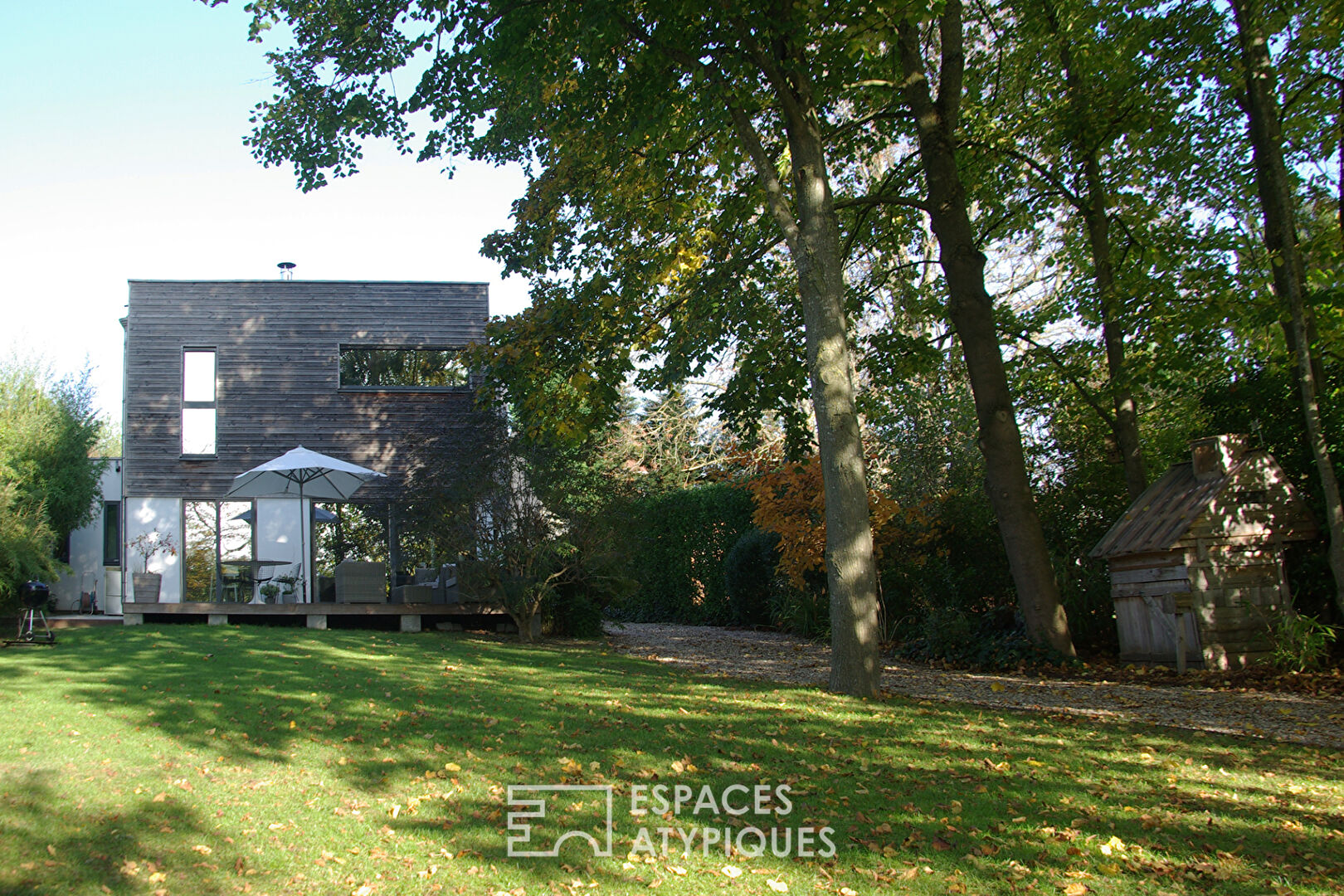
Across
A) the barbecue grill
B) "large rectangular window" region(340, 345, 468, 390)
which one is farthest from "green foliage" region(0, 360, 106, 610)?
the barbecue grill

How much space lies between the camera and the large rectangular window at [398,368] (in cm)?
2019

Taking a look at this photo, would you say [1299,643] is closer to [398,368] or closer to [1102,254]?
[1102,254]

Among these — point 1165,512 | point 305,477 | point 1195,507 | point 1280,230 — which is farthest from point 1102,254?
point 305,477

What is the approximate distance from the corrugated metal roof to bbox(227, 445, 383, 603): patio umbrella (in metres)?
12.1

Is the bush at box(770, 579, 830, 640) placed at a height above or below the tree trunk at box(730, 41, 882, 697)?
below

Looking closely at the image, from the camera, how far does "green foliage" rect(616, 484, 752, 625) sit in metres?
19.7

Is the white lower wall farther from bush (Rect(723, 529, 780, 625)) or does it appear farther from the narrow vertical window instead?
bush (Rect(723, 529, 780, 625))

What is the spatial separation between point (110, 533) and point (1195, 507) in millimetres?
26550

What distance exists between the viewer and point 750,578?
17844mm

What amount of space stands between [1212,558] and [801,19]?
7.01m

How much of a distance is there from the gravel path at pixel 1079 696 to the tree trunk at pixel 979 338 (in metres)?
1.17

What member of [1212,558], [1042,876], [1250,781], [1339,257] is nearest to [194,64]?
[1042,876]

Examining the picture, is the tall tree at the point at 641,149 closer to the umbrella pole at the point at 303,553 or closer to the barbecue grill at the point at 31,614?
the barbecue grill at the point at 31,614

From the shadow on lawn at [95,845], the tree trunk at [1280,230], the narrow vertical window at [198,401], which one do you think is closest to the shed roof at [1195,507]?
the tree trunk at [1280,230]
